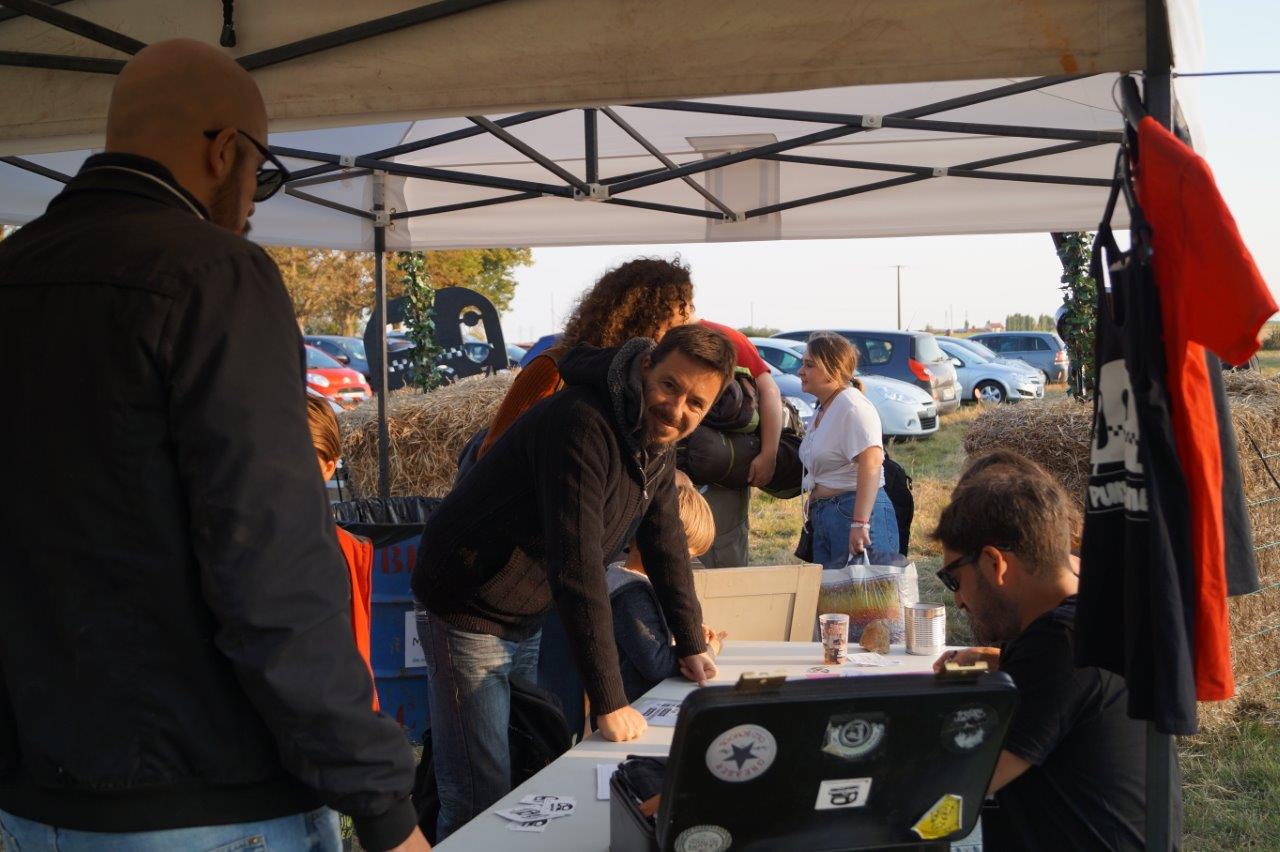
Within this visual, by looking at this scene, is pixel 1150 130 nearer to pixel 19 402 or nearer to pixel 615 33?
pixel 615 33

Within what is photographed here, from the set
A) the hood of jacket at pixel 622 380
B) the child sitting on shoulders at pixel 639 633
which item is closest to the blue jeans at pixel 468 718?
the child sitting on shoulders at pixel 639 633

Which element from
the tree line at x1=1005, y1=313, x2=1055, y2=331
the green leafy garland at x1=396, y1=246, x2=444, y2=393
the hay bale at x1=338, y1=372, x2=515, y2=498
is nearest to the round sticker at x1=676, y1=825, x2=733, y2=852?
the hay bale at x1=338, y1=372, x2=515, y2=498

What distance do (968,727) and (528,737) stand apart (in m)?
1.58

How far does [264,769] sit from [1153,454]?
1254 mm

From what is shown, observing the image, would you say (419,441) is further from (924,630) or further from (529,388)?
(924,630)

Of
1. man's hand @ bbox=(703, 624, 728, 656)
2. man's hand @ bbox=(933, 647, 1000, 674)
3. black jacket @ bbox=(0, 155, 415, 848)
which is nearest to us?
black jacket @ bbox=(0, 155, 415, 848)

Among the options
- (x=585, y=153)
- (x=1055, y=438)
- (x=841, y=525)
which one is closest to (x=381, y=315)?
(x=585, y=153)

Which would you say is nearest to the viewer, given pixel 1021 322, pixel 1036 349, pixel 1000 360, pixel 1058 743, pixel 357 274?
pixel 1058 743

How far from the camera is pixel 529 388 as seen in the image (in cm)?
349

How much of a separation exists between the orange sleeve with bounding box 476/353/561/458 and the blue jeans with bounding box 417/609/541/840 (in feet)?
2.79

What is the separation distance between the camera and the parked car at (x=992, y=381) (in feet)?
61.9

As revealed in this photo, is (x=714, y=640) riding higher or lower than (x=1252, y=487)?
lower

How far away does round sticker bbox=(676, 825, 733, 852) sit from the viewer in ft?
5.06

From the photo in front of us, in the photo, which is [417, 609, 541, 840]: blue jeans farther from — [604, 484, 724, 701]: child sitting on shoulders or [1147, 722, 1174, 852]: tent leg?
[1147, 722, 1174, 852]: tent leg
